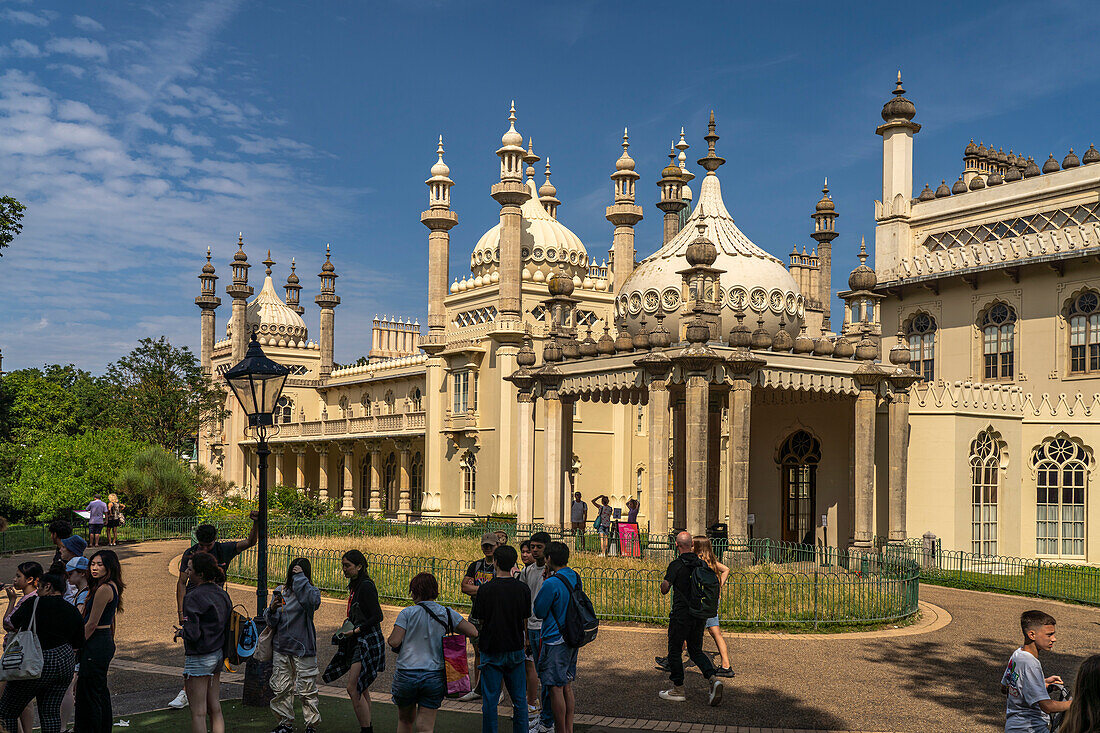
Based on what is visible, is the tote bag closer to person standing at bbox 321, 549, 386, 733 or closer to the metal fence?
person standing at bbox 321, 549, 386, 733

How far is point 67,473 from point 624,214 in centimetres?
2109

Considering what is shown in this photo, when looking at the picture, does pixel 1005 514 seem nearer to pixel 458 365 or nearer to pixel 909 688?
pixel 909 688

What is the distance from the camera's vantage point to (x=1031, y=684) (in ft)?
21.6

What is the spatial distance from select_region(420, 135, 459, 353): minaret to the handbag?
1182 inches

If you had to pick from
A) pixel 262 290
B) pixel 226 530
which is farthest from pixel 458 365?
pixel 262 290

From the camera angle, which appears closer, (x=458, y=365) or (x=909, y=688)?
(x=909, y=688)

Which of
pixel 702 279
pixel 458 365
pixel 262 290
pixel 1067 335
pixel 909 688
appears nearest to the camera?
pixel 909 688

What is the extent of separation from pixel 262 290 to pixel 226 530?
106 ft

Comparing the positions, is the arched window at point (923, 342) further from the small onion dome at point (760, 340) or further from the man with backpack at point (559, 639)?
the man with backpack at point (559, 639)

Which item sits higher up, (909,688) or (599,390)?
(599,390)

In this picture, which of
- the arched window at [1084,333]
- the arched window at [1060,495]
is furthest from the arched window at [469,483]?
the arched window at [1084,333]

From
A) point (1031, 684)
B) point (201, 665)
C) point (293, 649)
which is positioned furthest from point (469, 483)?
point (1031, 684)

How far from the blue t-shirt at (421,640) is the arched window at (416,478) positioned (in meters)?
36.2

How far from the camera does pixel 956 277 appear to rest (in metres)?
31.1
